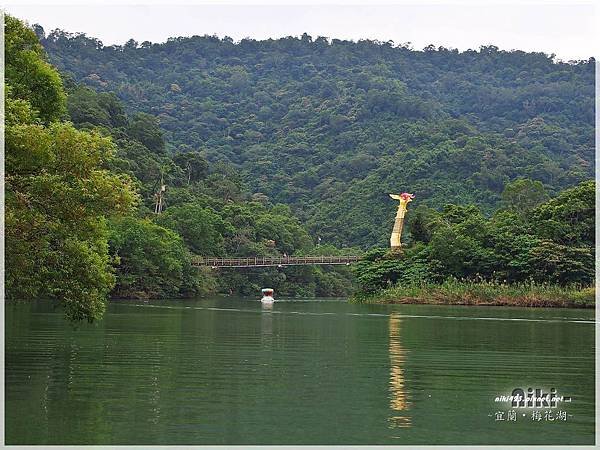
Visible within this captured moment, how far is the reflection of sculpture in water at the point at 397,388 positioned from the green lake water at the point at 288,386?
26mm

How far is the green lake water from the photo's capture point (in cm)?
1231

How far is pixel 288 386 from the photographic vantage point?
16328mm

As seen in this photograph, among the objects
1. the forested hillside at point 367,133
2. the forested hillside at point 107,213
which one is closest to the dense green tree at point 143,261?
the forested hillside at point 107,213

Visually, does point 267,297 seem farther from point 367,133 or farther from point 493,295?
point 367,133

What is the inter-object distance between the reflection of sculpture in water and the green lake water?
0.09 ft

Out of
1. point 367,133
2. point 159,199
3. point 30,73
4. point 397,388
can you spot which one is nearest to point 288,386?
point 397,388

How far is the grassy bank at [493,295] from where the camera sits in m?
55.5

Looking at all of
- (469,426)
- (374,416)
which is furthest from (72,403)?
(469,426)

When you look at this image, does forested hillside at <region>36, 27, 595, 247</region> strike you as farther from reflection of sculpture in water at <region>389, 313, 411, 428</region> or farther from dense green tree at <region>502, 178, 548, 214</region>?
reflection of sculpture in water at <region>389, 313, 411, 428</region>

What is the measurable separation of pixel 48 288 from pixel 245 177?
121584 millimetres

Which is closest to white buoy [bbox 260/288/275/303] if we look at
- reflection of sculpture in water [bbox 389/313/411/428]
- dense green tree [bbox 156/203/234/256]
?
dense green tree [bbox 156/203/234/256]

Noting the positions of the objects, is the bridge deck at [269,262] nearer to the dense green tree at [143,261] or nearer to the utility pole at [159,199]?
the dense green tree at [143,261]

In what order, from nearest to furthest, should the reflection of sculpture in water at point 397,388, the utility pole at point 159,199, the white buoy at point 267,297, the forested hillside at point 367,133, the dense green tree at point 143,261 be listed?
the reflection of sculpture in water at point 397,388 < the white buoy at point 267,297 < the dense green tree at point 143,261 < the utility pole at point 159,199 < the forested hillside at point 367,133

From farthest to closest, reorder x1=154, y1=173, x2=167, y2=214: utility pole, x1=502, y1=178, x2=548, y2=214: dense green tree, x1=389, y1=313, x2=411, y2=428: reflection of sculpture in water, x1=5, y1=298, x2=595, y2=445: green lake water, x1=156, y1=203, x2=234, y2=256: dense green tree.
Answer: x1=154, y1=173, x2=167, y2=214: utility pole < x1=156, y1=203, x2=234, y2=256: dense green tree < x1=502, y1=178, x2=548, y2=214: dense green tree < x1=389, y1=313, x2=411, y2=428: reflection of sculpture in water < x1=5, y1=298, x2=595, y2=445: green lake water
